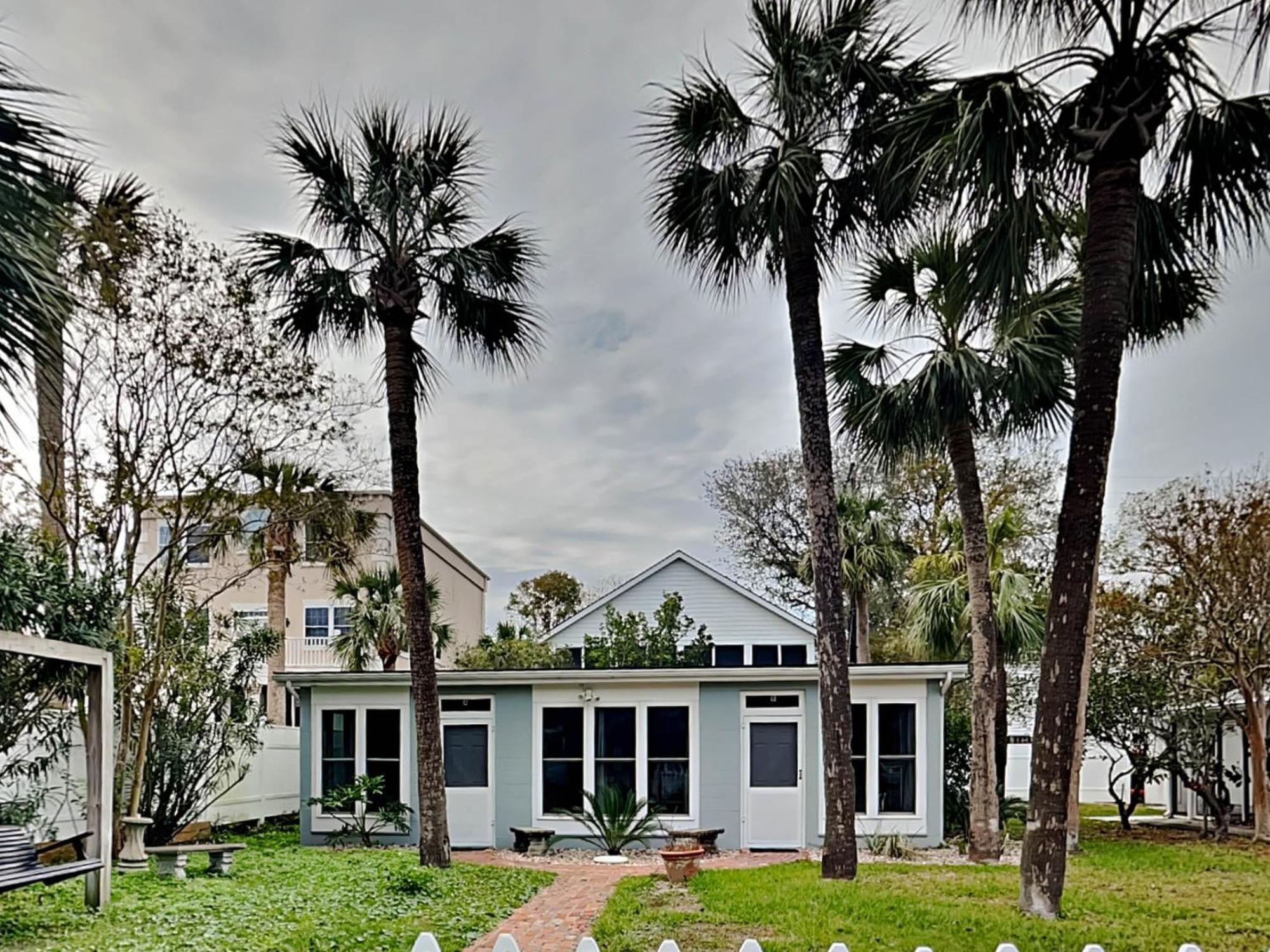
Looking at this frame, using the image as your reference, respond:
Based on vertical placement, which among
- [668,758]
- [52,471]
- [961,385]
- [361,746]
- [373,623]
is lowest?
[668,758]

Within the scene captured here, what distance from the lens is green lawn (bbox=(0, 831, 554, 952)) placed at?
7.12 metres

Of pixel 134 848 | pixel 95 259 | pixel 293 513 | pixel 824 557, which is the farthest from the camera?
pixel 293 513

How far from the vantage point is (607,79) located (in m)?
11.7

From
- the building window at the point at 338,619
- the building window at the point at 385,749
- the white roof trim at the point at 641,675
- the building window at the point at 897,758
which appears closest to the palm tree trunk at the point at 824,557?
the white roof trim at the point at 641,675

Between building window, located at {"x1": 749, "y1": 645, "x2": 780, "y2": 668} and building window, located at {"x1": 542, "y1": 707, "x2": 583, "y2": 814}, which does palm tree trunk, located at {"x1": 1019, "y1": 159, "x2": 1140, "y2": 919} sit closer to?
building window, located at {"x1": 542, "y1": 707, "x2": 583, "y2": 814}

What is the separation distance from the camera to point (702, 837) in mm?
13820

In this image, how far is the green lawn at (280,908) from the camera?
7117 millimetres

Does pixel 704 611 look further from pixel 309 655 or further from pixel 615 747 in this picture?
pixel 309 655

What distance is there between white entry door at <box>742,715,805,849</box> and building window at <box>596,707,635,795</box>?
1586 mm

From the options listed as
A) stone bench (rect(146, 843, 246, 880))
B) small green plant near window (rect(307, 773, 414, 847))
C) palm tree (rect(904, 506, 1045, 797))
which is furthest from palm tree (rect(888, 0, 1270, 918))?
small green plant near window (rect(307, 773, 414, 847))

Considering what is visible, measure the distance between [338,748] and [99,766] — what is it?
761 cm

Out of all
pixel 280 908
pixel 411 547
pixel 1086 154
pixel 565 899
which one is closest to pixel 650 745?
pixel 411 547

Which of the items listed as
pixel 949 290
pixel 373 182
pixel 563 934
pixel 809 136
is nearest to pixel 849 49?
pixel 809 136

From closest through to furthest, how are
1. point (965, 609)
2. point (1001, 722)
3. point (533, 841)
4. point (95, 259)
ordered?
point (95, 259) → point (533, 841) → point (1001, 722) → point (965, 609)
